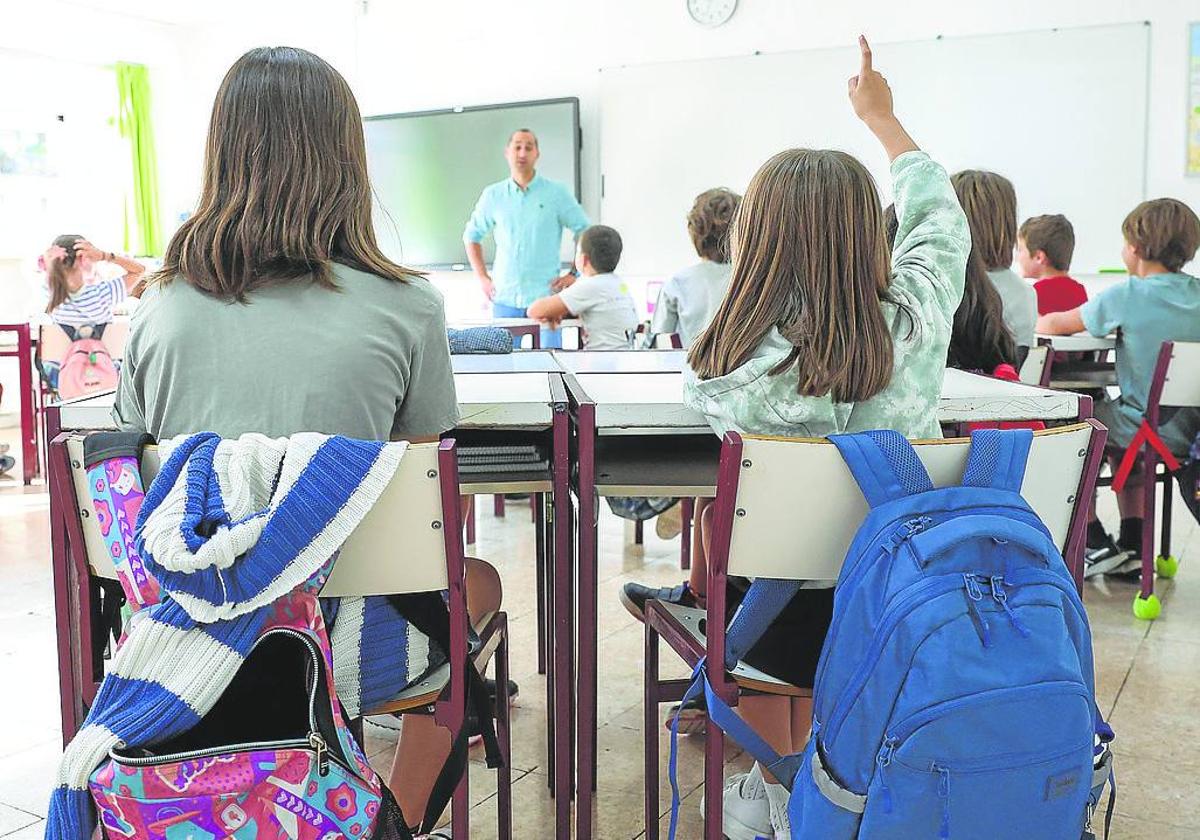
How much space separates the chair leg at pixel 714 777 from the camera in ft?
4.80

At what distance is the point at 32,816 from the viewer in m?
1.97

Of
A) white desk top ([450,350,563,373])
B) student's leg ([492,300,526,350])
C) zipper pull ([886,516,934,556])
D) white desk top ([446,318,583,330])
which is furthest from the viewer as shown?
student's leg ([492,300,526,350])

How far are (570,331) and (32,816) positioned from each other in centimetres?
512

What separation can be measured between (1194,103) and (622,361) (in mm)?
4271

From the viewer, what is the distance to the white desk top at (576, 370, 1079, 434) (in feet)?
5.58

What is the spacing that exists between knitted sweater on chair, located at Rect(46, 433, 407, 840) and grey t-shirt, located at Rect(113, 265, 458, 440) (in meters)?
0.18

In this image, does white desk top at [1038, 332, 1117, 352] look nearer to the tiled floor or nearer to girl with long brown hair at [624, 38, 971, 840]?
the tiled floor

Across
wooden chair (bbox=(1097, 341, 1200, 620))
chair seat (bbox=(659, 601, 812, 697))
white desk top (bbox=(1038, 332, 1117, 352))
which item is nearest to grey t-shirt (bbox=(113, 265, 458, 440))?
chair seat (bbox=(659, 601, 812, 697))

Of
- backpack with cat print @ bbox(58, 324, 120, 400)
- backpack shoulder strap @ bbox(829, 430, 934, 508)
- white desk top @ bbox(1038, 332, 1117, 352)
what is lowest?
backpack with cat print @ bbox(58, 324, 120, 400)

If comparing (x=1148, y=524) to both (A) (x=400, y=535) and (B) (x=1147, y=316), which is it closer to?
(B) (x=1147, y=316)

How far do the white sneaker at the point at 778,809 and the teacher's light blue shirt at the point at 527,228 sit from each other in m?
4.81

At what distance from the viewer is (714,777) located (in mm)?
1470

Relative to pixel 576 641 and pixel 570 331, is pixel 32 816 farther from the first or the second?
pixel 570 331

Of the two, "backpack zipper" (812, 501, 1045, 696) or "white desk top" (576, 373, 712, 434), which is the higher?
"white desk top" (576, 373, 712, 434)
